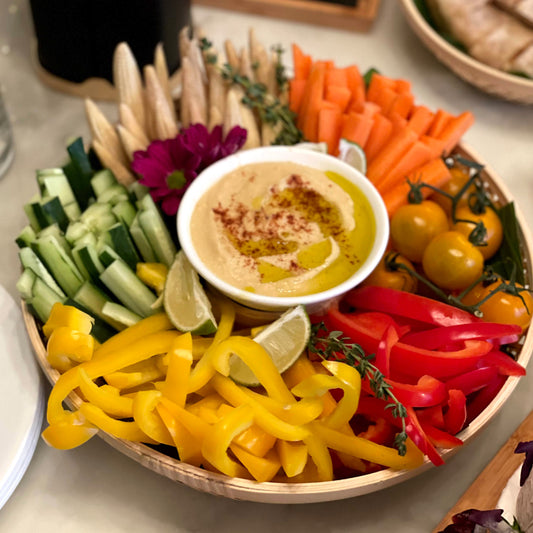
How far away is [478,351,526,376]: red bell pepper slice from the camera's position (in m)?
1.18

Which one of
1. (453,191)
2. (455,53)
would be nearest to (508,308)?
(453,191)

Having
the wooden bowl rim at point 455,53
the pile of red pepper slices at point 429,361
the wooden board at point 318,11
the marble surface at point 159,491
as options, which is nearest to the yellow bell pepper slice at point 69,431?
the marble surface at point 159,491

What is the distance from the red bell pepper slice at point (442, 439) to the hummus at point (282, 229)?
0.33 m

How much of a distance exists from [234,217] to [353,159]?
35 centimetres

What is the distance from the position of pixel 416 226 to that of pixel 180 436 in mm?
695

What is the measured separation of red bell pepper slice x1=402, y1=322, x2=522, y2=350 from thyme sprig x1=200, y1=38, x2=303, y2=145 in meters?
0.64

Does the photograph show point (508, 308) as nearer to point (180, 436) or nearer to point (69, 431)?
point (180, 436)

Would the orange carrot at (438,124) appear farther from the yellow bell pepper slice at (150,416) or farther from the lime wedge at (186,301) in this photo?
the yellow bell pepper slice at (150,416)

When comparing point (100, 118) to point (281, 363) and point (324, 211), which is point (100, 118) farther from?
point (281, 363)

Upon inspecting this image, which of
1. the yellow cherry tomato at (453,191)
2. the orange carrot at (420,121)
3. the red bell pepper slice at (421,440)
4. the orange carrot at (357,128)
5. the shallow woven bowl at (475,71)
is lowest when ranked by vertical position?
the red bell pepper slice at (421,440)

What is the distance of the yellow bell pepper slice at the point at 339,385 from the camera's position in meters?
1.04

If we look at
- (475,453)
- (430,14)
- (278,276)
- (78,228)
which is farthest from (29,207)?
(430,14)

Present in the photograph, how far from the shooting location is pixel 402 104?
1632mm

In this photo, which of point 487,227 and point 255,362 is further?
point 487,227
